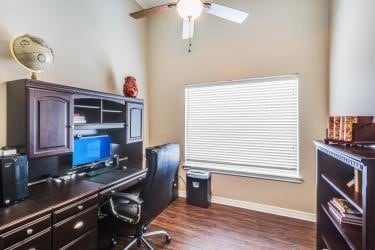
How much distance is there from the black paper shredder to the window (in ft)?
0.64

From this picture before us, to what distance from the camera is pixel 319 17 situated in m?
2.57

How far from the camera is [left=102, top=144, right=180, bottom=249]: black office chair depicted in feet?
5.92

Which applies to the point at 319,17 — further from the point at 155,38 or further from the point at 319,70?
the point at 155,38

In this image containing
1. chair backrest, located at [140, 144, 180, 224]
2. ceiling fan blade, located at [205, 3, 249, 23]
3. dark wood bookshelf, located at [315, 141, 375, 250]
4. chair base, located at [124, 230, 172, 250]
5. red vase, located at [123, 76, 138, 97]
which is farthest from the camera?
red vase, located at [123, 76, 138, 97]

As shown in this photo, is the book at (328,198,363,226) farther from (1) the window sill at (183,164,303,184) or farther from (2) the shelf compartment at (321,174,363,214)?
(1) the window sill at (183,164,303,184)

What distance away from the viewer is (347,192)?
1.37 metres

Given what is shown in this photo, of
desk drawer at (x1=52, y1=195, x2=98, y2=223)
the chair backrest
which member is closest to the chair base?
the chair backrest

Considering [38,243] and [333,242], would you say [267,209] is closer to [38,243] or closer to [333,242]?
[333,242]

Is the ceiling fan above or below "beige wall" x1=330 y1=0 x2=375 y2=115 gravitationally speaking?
Result: above

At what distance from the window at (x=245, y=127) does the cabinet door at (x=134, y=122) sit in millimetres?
797

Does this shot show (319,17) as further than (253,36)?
No

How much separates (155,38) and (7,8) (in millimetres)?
2121

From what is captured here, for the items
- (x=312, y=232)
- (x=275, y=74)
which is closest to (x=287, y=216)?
(x=312, y=232)

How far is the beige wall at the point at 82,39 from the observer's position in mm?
1831
